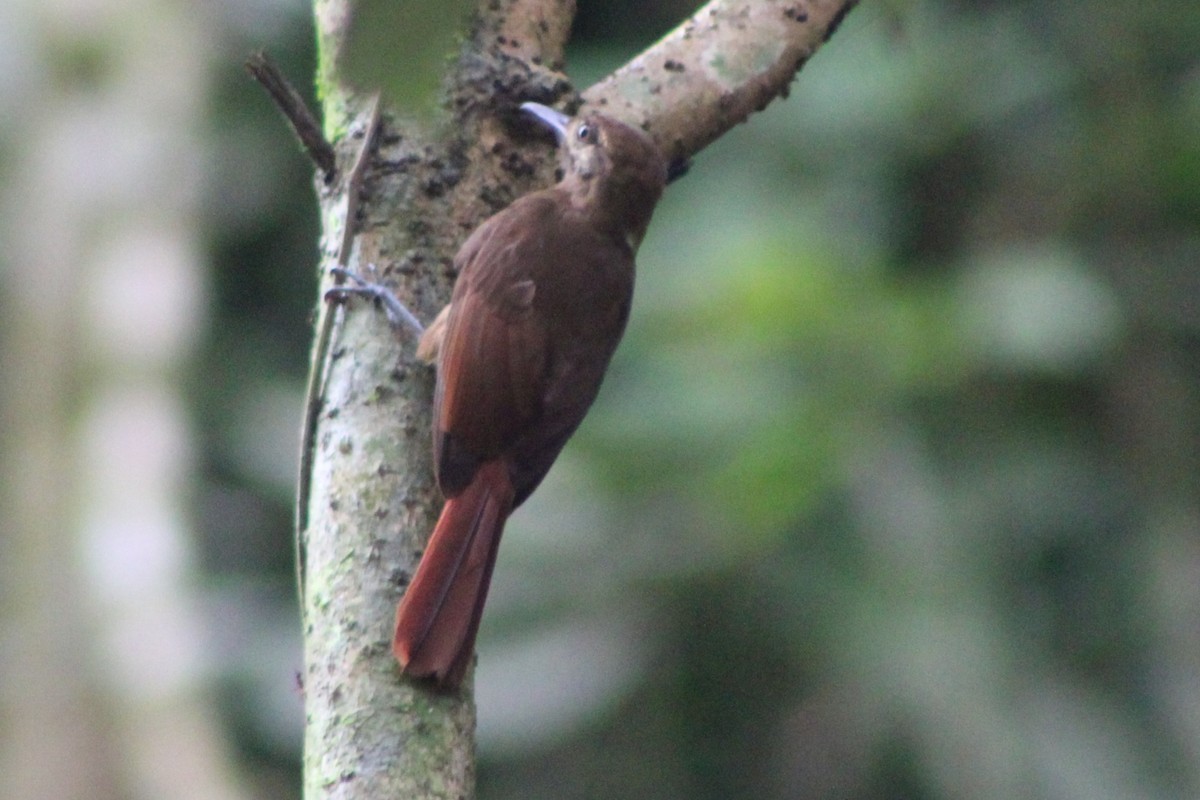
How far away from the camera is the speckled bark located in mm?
1770

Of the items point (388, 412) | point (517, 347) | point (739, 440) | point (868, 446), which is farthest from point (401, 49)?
point (868, 446)

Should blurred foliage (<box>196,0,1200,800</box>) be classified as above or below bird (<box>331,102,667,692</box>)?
below

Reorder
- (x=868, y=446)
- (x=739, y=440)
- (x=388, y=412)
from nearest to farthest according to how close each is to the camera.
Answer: (x=388, y=412) → (x=739, y=440) → (x=868, y=446)

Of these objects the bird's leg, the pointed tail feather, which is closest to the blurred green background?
the pointed tail feather

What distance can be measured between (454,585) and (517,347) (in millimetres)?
693

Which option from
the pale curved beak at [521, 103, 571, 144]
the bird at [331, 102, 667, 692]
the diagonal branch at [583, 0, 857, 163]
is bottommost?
the bird at [331, 102, 667, 692]

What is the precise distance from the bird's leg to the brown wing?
132 millimetres

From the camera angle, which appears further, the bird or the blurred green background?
the blurred green background

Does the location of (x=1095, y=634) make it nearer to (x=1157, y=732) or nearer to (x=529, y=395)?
(x=1157, y=732)

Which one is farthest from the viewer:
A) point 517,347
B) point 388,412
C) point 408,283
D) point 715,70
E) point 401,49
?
point 517,347

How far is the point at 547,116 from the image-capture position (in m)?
2.29

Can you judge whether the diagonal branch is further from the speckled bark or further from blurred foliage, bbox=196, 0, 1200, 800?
blurred foliage, bbox=196, 0, 1200, 800

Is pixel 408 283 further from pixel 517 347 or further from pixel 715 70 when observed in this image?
pixel 715 70

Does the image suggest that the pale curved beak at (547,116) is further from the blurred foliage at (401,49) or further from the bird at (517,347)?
the blurred foliage at (401,49)
